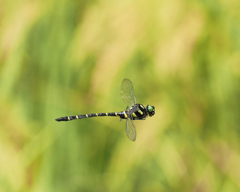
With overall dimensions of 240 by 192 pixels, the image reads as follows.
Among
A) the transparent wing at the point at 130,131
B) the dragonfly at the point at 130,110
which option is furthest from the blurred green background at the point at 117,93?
the transparent wing at the point at 130,131

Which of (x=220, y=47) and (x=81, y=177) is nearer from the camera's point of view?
(x=81, y=177)

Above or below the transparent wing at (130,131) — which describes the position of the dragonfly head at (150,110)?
above

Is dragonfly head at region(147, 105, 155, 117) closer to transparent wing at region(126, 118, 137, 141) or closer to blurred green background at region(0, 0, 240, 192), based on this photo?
blurred green background at region(0, 0, 240, 192)

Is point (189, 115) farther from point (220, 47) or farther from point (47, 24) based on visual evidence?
point (47, 24)

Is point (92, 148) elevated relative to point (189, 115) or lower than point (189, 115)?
lower

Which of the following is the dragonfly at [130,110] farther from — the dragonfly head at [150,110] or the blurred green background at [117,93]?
the blurred green background at [117,93]

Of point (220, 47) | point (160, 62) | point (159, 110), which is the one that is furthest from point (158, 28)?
point (159, 110)
